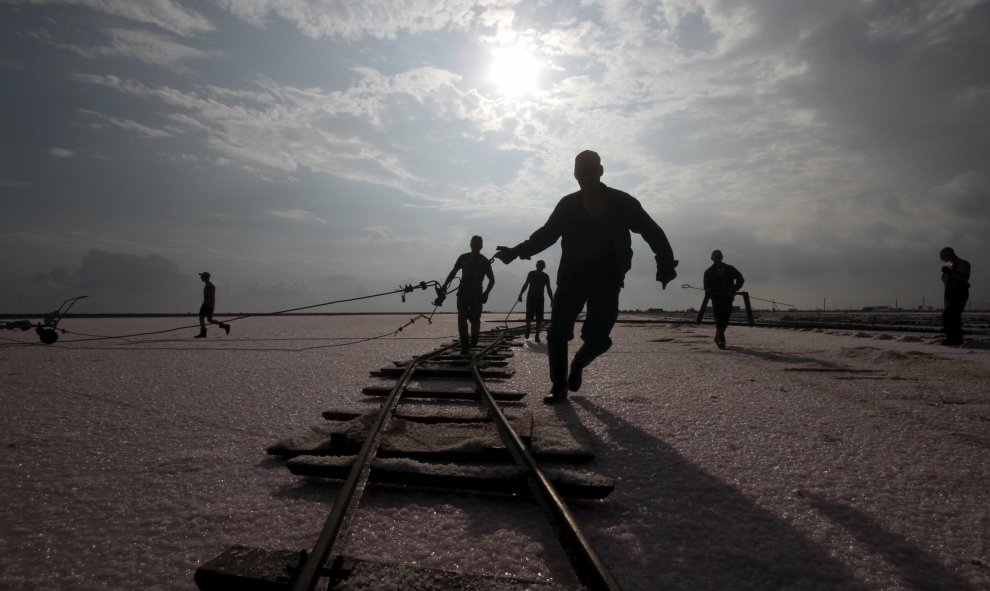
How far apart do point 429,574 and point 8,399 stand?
4949 mm

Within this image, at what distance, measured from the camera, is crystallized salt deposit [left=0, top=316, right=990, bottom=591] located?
1.57 meters

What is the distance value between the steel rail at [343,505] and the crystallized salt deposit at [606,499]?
0.08m

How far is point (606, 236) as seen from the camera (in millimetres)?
4367

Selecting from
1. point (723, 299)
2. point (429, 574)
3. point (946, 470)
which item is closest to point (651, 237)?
point (946, 470)

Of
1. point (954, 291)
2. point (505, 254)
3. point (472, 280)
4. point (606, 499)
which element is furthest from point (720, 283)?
point (606, 499)

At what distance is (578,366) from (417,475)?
2.72 metres

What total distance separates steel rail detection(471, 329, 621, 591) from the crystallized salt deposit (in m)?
0.06

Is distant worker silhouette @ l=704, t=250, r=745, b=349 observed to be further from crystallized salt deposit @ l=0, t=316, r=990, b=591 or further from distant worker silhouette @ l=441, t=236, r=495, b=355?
crystallized salt deposit @ l=0, t=316, r=990, b=591

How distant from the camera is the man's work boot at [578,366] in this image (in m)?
4.62

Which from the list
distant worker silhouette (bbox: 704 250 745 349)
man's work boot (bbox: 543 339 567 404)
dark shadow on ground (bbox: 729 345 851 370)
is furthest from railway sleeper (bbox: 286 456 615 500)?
distant worker silhouette (bbox: 704 250 745 349)

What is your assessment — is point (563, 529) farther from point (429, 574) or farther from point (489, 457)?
point (489, 457)

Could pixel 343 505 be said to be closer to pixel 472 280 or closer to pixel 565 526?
pixel 565 526

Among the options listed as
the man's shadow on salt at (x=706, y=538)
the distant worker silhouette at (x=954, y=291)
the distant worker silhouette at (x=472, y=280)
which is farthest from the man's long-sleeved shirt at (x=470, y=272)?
the distant worker silhouette at (x=954, y=291)

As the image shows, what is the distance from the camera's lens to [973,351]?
8.56 metres
